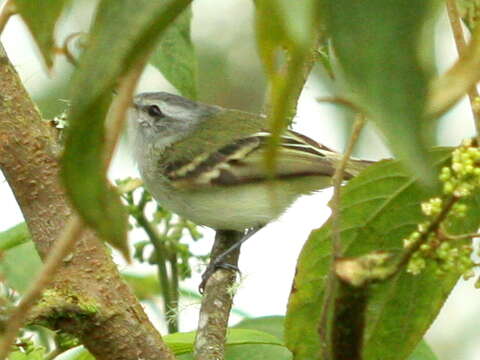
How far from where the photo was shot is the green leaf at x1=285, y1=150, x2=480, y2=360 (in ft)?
6.35

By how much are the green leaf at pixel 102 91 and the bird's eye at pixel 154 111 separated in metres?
4.63

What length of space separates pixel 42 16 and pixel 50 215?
4.47 feet

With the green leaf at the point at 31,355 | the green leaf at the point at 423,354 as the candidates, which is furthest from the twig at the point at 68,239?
the green leaf at the point at 423,354

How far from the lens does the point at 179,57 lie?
2385mm

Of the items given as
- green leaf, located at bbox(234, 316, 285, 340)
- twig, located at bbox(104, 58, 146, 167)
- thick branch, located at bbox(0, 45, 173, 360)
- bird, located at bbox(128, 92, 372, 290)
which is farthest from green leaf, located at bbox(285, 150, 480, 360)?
bird, located at bbox(128, 92, 372, 290)

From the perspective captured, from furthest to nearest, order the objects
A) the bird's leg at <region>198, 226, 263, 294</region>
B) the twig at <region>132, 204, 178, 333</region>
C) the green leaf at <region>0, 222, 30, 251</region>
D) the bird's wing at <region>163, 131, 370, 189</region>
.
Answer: the bird's wing at <region>163, 131, 370, 189</region>, the bird's leg at <region>198, 226, 263, 294</region>, the twig at <region>132, 204, 178, 333</region>, the green leaf at <region>0, 222, 30, 251</region>

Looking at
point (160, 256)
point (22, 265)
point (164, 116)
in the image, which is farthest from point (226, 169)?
point (22, 265)

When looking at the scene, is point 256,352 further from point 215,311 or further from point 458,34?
point 458,34

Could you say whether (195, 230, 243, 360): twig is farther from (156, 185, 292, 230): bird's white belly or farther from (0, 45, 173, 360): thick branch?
(156, 185, 292, 230): bird's white belly

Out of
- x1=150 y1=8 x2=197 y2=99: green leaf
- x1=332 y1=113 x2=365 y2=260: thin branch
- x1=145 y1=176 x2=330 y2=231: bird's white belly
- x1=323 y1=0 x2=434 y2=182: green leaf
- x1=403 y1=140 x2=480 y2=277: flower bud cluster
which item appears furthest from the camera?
x1=145 y1=176 x2=330 y2=231: bird's white belly

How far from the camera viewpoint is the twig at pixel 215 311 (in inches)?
97.0

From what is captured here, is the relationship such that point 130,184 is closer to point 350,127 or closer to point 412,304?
point 412,304

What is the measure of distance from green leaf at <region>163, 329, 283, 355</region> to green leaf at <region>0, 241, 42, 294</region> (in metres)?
0.57

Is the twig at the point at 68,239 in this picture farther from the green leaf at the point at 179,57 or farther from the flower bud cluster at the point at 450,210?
the green leaf at the point at 179,57
